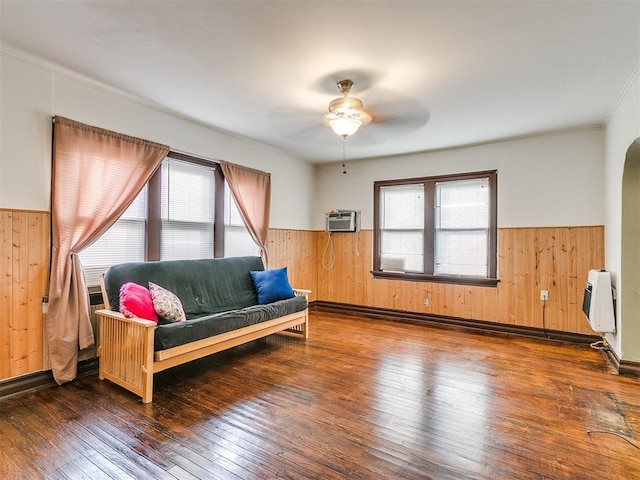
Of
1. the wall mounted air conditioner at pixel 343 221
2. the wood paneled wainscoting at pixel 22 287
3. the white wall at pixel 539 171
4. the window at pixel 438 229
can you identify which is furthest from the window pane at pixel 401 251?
the wood paneled wainscoting at pixel 22 287

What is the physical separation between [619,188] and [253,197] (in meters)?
4.03

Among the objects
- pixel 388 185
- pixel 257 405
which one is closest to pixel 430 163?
pixel 388 185

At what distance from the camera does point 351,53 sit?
2.42 m

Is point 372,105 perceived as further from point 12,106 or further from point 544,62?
point 12,106

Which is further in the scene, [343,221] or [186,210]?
[343,221]

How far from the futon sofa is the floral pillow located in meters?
0.03

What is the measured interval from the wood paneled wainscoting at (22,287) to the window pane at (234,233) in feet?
6.42

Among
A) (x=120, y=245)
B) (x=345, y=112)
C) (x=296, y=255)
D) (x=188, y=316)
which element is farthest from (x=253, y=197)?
(x=345, y=112)

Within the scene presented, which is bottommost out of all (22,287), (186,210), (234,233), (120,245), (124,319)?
(124,319)

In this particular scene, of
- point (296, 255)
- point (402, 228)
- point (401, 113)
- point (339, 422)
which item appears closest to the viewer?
point (339, 422)

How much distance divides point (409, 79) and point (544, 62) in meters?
0.98

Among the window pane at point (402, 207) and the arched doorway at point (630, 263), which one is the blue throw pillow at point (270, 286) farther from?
the arched doorway at point (630, 263)

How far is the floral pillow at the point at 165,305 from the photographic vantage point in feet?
9.40

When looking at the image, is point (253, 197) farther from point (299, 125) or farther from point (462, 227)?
point (462, 227)
